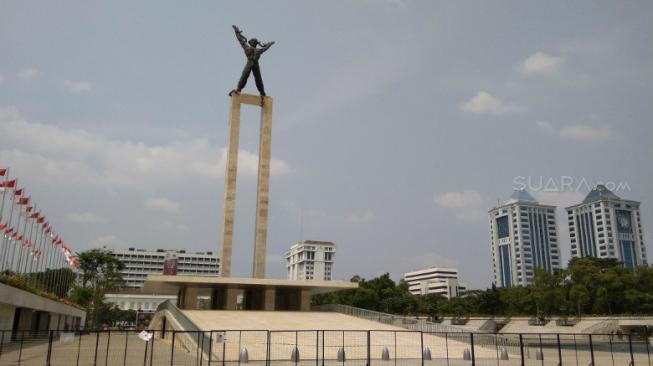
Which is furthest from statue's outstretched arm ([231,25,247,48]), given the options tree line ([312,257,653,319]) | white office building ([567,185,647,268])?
white office building ([567,185,647,268])

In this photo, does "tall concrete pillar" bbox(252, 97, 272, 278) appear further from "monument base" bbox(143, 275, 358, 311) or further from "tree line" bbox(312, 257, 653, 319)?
"tree line" bbox(312, 257, 653, 319)

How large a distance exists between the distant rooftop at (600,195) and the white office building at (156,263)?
137m

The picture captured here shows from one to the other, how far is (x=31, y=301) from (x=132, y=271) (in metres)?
155

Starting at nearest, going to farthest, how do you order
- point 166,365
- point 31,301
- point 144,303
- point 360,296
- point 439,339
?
1. point 166,365
2. point 439,339
3. point 31,301
4. point 360,296
5. point 144,303

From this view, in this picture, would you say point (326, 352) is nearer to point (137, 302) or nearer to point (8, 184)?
point (8, 184)

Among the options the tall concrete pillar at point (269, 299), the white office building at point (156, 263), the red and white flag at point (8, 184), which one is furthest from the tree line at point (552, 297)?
the white office building at point (156, 263)

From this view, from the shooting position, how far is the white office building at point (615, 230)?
605 feet

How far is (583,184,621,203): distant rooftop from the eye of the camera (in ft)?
623

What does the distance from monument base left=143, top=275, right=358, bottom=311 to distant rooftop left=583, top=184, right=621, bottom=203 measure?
171578 millimetres

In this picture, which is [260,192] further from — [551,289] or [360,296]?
[551,289]

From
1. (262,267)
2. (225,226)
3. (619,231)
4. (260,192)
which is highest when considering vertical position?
(619,231)

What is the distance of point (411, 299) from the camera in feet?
300

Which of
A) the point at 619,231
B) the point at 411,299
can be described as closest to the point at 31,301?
the point at 411,299

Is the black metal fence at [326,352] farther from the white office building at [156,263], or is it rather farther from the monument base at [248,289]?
the white office building at [156,263]
